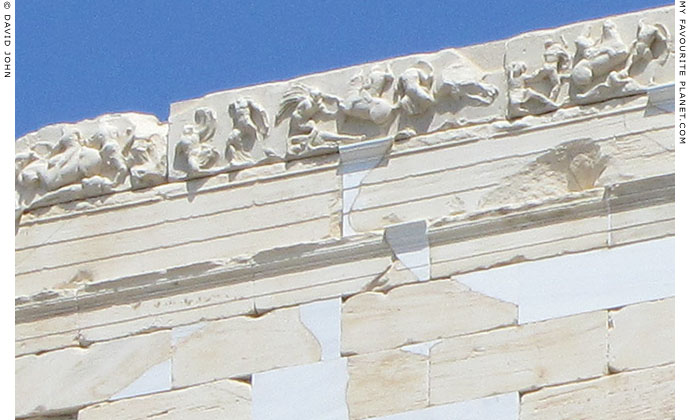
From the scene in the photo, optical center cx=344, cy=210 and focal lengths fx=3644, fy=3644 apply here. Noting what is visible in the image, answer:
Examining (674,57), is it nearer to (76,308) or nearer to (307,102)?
(307,102)

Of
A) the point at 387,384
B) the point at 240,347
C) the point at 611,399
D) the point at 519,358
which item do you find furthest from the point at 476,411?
the point at 240,347

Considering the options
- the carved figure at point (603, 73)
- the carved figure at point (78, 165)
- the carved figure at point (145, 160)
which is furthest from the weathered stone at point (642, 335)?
the carved figure at point (78, 165)

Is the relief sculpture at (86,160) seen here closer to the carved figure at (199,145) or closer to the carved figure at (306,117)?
the carved figure at (199,145)

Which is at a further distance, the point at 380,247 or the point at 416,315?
the point at 380,247

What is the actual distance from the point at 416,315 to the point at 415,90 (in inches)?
38.4

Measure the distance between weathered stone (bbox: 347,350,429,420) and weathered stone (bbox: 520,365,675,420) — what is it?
450 mm

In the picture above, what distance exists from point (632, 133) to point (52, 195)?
8.11ft

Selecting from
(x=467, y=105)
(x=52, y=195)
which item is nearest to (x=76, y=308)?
(x=52, y=195)

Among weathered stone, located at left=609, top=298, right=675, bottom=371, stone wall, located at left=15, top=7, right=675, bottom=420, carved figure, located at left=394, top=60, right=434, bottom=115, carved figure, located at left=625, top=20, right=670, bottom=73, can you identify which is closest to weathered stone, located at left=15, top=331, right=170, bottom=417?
stone wall, located at left=15, top=7, right=675, bottom=420

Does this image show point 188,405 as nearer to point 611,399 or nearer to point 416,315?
point 416,315

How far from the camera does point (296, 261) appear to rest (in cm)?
1415

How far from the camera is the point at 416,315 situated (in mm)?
13867

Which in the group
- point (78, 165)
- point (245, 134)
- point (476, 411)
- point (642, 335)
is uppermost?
point (245, 134)

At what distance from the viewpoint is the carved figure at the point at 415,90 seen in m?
14.3
